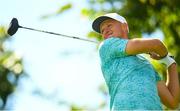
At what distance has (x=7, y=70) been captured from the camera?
881 inches

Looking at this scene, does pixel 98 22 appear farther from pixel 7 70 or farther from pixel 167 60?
pixel 7 70

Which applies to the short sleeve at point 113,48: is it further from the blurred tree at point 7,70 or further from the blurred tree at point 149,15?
the blurred tree at point 7,70

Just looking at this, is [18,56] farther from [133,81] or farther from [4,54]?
[133,81]

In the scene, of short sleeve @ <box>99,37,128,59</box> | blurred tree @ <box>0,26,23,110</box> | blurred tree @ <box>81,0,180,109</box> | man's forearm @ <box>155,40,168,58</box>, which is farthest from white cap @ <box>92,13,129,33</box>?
blurred tree @ <box>0,26,23,110</box>

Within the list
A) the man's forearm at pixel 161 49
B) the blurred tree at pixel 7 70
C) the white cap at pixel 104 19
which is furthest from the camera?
the blurred tree at pixel 7 70

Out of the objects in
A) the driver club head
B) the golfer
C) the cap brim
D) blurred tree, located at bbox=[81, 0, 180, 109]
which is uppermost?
blurred tree, located at bbox=[81, 0, 180, 109]

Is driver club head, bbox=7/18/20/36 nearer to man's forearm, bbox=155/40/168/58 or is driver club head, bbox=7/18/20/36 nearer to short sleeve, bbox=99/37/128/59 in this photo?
short sleeve, bbox=99/37/128/59

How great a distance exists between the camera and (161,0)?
15836mm

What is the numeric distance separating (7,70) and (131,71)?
60.5ft

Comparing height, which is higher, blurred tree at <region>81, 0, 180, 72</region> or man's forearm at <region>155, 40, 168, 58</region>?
blurred tree at <region>81, 0, 180, 72</region>

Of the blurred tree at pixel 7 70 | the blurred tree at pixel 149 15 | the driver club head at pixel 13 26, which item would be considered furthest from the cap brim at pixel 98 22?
the blurred tree at pixel 7 70

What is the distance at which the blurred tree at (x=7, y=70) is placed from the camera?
22109mm

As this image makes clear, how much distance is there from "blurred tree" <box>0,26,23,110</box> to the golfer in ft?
57.9

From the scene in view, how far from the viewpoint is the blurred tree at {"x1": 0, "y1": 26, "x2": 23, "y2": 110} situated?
22.1 metres
